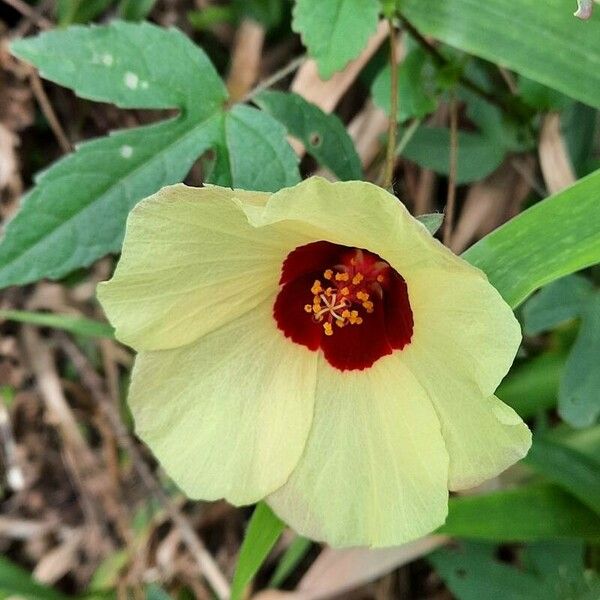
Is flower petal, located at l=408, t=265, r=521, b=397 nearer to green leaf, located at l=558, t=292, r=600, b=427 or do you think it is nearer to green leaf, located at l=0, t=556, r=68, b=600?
green leaf, located at l=558, t=292, r=600, b=427

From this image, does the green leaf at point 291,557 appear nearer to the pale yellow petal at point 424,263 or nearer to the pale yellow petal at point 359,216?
the pale yellow petal at point 424,263

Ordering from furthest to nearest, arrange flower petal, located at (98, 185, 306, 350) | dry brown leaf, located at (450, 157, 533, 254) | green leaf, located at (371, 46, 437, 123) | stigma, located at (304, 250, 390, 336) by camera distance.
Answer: dry brown leaf, located at (450, 157, 533, 254) → green leaf, located at (371, 46, 437, 123) → stigma, located at (304, 250, 390, 336) → flower petal, located at (98, 185, 306, 350)

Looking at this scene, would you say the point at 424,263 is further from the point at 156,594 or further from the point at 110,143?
the point at 156,594

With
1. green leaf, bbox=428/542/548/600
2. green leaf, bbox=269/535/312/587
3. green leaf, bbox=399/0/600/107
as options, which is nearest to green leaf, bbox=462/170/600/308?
green leaf, bbox=399/0/600/107

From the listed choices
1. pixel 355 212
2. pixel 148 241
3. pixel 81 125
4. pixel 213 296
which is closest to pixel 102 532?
pixel 81 125

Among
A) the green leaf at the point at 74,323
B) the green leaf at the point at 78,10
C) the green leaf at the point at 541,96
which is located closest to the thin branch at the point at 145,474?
the green leaf at the point at 74,323

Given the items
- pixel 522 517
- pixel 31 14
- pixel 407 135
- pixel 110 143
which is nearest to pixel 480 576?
pixel 522 517
